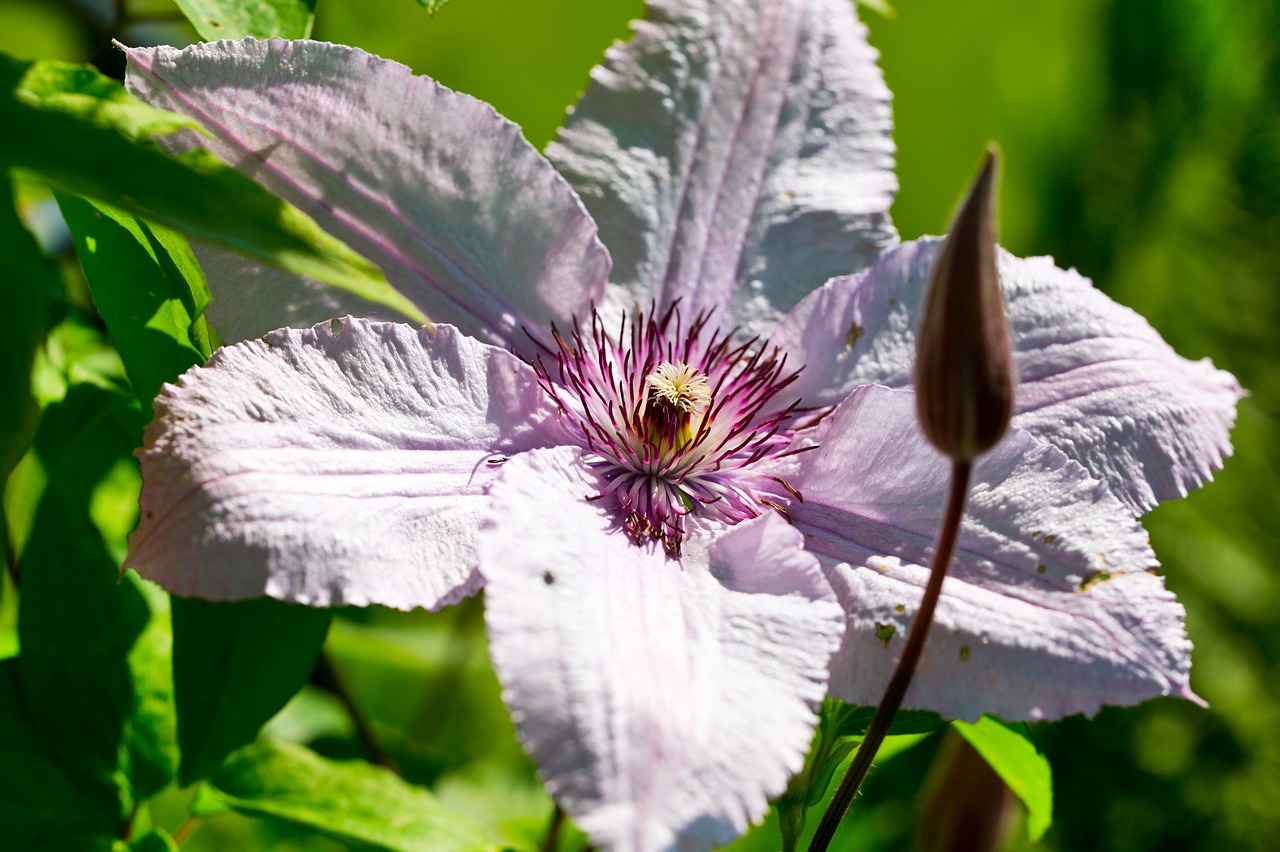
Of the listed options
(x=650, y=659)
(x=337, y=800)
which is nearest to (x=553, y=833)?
(x=337, y=800)

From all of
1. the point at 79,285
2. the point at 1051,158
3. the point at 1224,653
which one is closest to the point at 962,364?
the point at 79,285

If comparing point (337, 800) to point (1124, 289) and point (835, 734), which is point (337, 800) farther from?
point (1124, 289)

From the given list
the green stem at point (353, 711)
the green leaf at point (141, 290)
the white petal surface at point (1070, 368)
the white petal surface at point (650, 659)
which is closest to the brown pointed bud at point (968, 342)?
the white petal surface at point (650, 659)

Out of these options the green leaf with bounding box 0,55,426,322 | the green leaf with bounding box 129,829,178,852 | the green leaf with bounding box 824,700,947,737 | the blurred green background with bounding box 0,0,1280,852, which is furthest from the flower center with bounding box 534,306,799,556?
the blurred green background with bounding box 0,0,1280,852

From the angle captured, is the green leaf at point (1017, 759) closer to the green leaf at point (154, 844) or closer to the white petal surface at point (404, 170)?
the white petal surface at point (404, 170)

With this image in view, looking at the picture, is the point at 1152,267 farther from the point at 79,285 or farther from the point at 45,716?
the point at 45,716
